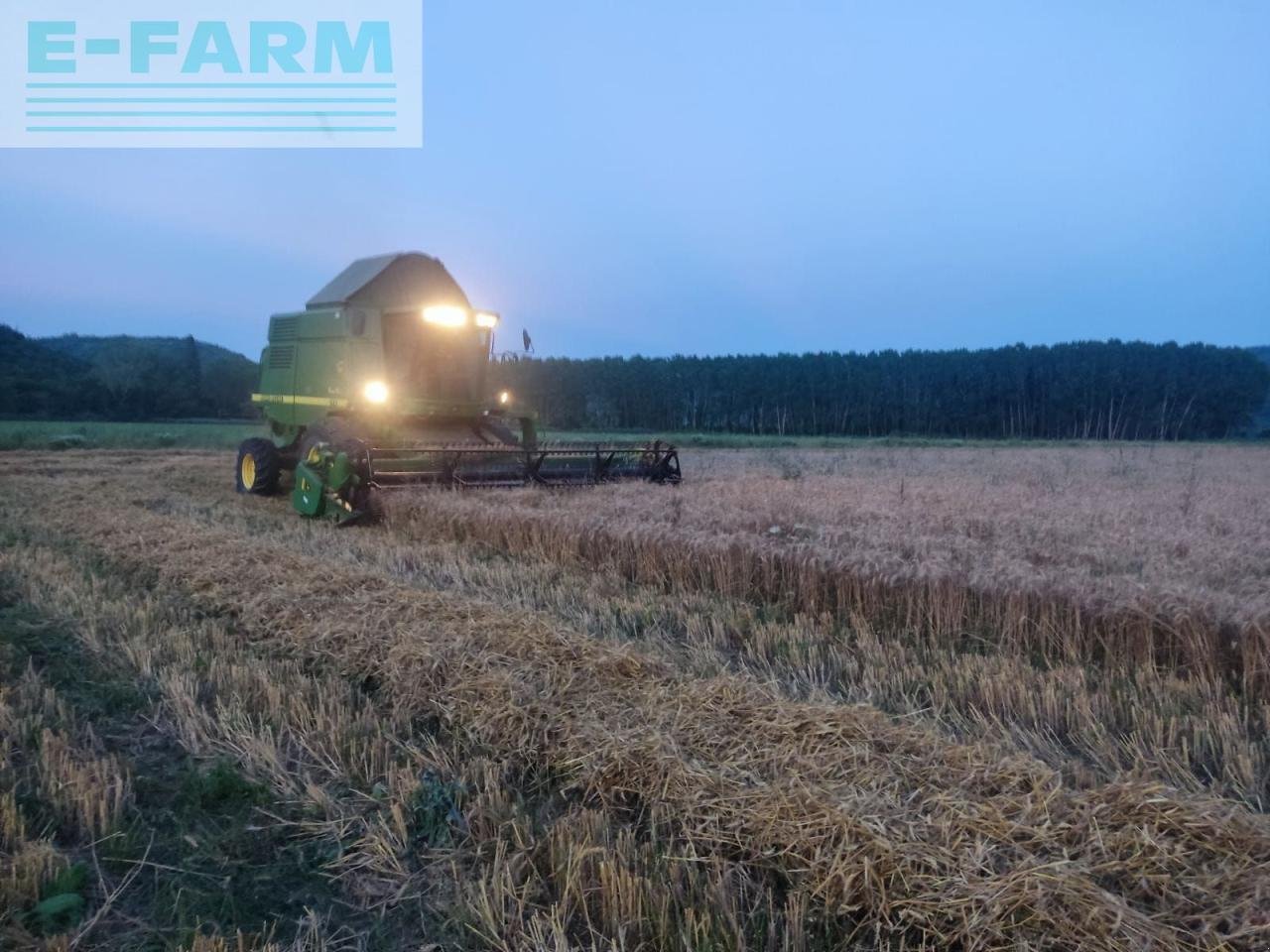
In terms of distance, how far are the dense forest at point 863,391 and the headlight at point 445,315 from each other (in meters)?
40.8

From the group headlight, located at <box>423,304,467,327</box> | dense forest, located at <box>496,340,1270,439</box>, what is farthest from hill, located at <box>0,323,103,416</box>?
headlight, located at <box>423,304,467,327</box>

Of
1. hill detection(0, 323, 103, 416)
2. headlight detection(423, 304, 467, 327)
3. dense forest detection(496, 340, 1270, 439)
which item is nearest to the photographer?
headlight detection(423, 304, 467, 327)

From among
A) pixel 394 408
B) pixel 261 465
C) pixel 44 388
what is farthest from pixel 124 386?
pixel 394 408

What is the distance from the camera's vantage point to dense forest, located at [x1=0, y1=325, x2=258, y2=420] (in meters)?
39.9

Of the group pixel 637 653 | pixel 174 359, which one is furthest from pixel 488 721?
pixel 174 359

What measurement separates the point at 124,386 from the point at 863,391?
42.4 meters

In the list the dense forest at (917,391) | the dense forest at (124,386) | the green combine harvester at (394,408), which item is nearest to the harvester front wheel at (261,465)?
the green combine harvester at (394,408)

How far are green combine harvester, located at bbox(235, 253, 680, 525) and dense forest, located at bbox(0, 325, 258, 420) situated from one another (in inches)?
1363

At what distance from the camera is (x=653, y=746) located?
308cm

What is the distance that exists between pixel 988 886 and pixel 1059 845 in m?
0.34

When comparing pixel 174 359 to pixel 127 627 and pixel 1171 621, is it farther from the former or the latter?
pixel 1171 621

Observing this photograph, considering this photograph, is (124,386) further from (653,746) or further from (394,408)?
(653,746)

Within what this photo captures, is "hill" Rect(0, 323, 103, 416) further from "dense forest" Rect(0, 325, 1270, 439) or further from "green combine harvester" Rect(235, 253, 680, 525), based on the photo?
"green combine harvester" Rect(235, 253, 680, 525)

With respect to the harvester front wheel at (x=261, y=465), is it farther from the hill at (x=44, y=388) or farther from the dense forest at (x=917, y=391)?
the dense forest at (x=917, y=391)
